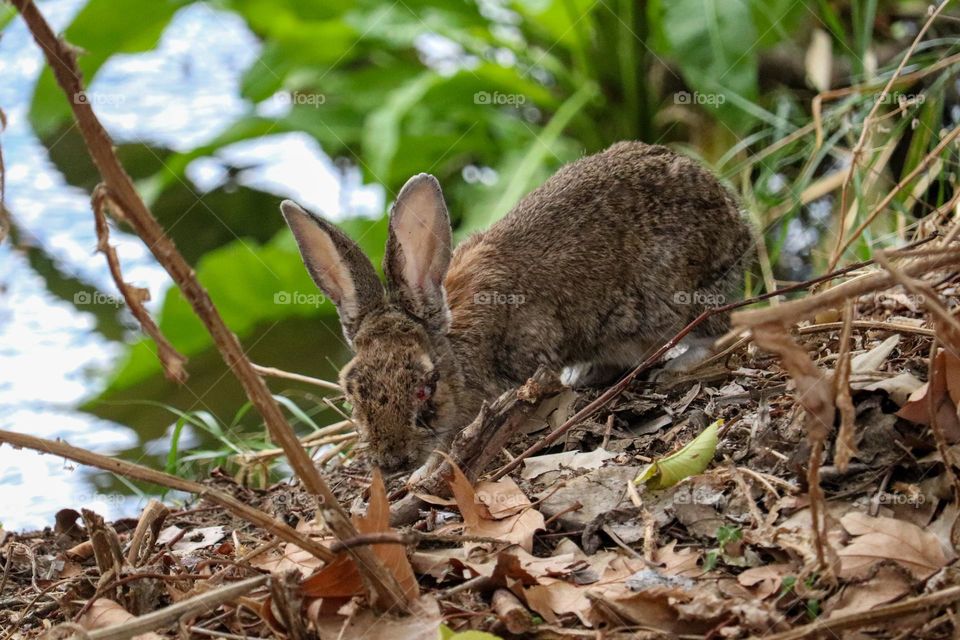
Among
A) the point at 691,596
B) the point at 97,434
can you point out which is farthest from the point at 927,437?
the point at 97,434

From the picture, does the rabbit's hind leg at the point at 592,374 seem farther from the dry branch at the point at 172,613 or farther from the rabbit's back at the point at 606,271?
the dry branch at the point at 172,613

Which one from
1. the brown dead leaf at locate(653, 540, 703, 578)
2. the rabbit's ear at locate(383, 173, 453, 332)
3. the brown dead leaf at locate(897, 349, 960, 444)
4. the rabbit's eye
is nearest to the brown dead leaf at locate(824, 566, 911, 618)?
the brown dead leaf at locate(653, 540, 703, 578)

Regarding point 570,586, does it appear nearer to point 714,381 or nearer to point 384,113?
point 714,381

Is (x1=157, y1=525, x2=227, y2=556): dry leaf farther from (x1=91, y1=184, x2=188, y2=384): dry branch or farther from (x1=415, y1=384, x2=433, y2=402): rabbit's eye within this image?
(x1=91, y1=184, x2=188, y2=384): dry branch

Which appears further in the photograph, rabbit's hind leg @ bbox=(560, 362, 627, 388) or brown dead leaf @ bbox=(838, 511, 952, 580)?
rabbit's hind leg @ bbox=(560, 362, 627, 388)

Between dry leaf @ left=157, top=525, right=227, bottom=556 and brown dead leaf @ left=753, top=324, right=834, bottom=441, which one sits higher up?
brown dead leaf @ left=753, top=324, right=834, bottom=441
